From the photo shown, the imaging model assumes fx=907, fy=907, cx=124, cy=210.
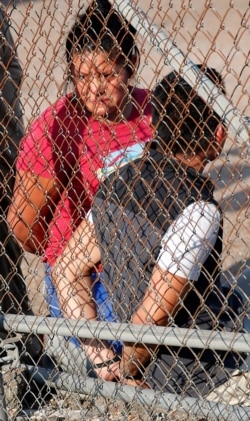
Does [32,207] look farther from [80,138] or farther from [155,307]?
[155,307]

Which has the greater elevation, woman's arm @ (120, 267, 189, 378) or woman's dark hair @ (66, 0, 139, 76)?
woman's dark hair @ (66, 0, 139, 76)

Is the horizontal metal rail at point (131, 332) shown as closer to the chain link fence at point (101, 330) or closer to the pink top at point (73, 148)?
the chain link fence at point (101, 330)

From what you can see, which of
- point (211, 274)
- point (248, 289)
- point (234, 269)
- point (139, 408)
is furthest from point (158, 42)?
point (234, 269)

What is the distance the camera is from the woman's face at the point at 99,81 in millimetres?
2594

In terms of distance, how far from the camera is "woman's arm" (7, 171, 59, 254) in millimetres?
2791

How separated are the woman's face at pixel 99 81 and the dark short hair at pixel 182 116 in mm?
110

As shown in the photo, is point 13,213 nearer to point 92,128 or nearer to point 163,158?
point 92,128

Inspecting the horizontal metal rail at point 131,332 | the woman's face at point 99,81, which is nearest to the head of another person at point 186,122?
the woman's face at point 99,81

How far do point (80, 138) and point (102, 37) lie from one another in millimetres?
313

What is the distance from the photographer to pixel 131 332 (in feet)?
8.63

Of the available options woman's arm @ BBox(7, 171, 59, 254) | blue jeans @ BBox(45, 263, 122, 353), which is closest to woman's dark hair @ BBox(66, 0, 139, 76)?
woman's arm @ BBox(7, 171, 59, 254)

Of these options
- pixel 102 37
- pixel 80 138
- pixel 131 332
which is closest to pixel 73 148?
pixel 80 138

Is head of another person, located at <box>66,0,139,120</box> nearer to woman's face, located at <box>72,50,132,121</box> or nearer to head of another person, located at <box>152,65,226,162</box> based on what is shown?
woman's face, located at <box>72,50,132,121</box>

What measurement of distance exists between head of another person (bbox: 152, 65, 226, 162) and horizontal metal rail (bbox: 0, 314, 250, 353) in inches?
19.6
